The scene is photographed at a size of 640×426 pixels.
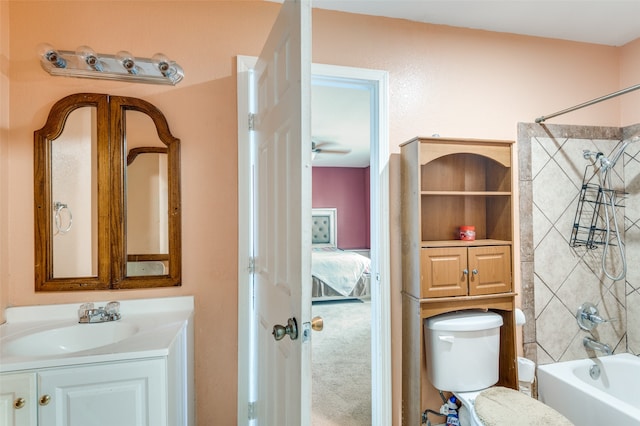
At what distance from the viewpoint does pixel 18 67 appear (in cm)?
151

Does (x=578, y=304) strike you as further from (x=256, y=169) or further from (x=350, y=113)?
(x=350, y=113)

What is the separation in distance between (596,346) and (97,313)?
286 centimetres

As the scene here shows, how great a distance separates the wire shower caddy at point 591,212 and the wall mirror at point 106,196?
2.45 m

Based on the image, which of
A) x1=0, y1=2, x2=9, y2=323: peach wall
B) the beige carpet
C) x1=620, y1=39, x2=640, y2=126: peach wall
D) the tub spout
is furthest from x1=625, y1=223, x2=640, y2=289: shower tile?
x1=0, y1=2, x2=9, y2=323: peach wall

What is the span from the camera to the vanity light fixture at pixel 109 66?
1.46m

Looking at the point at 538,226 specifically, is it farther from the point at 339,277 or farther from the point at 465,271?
the point at 339,277

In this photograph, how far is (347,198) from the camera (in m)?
6.77

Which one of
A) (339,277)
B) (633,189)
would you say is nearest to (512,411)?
(633,189)

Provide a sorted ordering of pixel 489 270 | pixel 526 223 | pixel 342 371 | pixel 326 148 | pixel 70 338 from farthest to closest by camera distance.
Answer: pixel 326 148
pixel 342 371
pixel 526 223
pixel 489 270
pixel 70 338

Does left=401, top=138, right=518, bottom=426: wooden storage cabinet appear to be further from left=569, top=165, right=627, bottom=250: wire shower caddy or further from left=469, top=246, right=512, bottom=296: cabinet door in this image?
left=569, top=165, right=627, bottom=250: wire shower caddy

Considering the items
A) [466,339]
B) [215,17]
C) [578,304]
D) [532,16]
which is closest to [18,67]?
[215,17]

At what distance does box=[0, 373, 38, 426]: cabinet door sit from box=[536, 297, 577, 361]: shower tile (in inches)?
99.3

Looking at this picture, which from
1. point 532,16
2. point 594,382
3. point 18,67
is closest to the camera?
point 18,67

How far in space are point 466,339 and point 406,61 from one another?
5.20 ft
